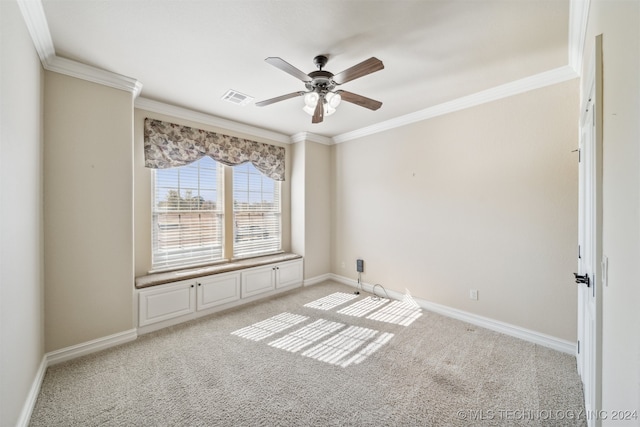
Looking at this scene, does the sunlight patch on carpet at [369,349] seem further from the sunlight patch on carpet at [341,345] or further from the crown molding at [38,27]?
the crown molding at [38,27]

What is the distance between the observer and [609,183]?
110cm

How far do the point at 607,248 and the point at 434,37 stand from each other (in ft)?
6.15

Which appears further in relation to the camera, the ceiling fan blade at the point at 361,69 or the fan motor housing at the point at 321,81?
the fan motor housing at the point at 321,81

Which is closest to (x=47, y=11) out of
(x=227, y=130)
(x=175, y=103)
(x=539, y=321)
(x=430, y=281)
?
(x=175, y=103)

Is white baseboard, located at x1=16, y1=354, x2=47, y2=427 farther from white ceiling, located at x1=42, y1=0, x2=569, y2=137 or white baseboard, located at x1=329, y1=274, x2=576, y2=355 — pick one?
white baseboard, located at x1=329, y1=274, x2=576, y2=355

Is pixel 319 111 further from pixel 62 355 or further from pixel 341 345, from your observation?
pixel 62 355

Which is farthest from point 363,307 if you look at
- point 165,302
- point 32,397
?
point 32,397

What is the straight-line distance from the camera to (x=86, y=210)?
2514mm

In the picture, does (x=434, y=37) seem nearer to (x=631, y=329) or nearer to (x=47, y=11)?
(x=631, y=329)

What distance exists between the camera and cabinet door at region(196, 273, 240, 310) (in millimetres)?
3391

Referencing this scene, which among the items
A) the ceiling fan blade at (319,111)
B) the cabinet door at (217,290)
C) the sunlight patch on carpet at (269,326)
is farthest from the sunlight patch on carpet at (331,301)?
the ceiling fan blade at (319,111)

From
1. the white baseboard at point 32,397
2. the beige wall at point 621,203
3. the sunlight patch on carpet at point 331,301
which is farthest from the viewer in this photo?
the sunlight patch on carpet at point 331,301

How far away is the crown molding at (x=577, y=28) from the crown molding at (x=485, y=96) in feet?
0.48

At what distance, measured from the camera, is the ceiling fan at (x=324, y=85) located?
1.96m
